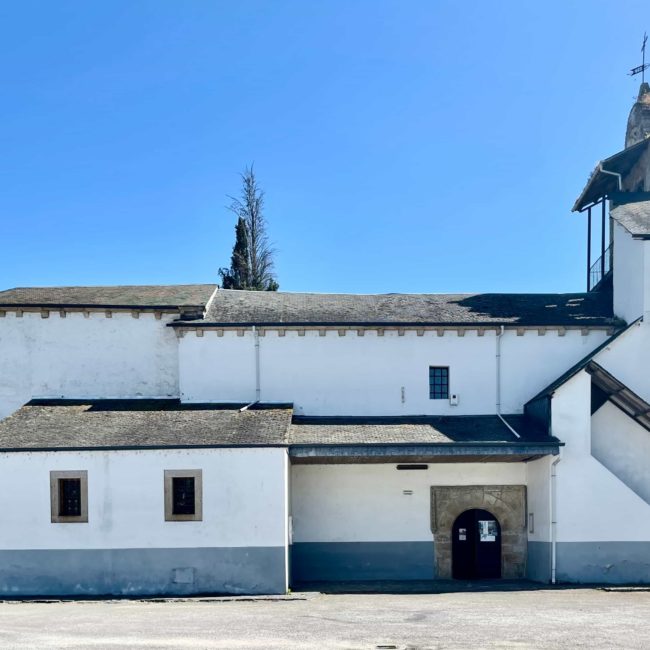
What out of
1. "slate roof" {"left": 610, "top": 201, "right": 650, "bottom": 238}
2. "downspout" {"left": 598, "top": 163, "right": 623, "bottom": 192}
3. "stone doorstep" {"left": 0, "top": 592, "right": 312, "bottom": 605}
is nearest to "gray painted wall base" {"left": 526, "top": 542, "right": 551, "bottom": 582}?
"stone doorstep" {"left": 0, "top": 592, "right": 312, "bottom": 605}

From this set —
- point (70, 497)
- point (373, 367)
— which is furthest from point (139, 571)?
point (373, 367)

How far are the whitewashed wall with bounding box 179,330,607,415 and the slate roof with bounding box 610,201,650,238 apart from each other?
3.02 meters

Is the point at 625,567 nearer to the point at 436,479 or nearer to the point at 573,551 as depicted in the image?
the point at 573,551

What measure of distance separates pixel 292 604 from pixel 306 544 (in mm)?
4379

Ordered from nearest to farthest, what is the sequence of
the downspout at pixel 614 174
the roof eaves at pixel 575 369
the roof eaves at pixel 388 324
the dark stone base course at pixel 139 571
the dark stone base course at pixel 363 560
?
the dark stone base course at pixel 139 571, the roof eaves at pixel 575 369, the dark stone base course at pixel 363 560, the roof eaves at pixel 388 324, the downspout at pixel 614 174

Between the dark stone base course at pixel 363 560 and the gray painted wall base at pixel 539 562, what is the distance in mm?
2475

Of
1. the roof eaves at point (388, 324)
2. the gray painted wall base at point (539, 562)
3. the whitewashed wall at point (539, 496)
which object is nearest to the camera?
the gray painted wall base at point (539, 562)

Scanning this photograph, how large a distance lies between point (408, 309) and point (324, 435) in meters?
5.46

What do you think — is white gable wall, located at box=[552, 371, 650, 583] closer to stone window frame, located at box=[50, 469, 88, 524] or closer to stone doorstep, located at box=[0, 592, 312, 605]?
stone doorstep, located at box=[0, 592, 312, 605]

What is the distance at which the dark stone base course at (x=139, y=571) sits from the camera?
56.9ft

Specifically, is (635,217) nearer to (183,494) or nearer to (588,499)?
(588,499)

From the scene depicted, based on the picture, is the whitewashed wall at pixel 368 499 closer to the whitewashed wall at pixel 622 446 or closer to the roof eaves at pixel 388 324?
the whitewashed wall at pixel 622 446

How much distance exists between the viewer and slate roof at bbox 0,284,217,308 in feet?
72.0

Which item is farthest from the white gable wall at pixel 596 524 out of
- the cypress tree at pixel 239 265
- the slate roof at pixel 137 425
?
the cypress tree at pixel 239 265
